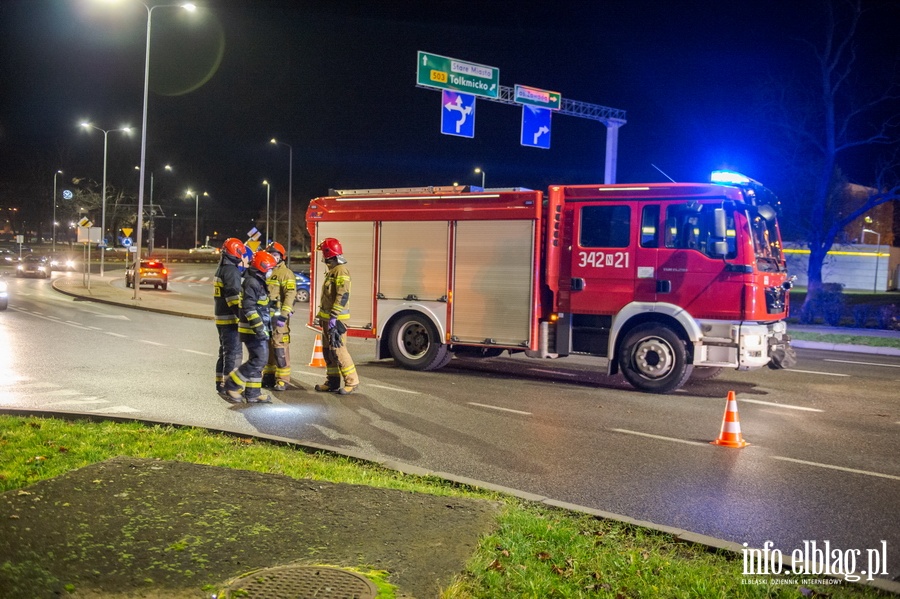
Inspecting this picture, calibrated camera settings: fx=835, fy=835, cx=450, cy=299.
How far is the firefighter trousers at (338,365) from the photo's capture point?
10789mm

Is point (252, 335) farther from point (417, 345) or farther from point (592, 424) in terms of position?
point (592, 424)

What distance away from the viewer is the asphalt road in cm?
618

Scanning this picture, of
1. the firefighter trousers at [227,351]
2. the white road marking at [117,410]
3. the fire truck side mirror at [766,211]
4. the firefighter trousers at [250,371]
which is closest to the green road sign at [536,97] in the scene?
the fire truck side mirror at [766,211]

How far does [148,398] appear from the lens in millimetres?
10188

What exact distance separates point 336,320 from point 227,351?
1.44 metres

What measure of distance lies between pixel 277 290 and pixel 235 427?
3.00 meters

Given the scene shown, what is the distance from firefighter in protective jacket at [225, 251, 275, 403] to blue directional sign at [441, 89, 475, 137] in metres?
14.9

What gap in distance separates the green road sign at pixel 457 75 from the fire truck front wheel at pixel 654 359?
46.0 feet

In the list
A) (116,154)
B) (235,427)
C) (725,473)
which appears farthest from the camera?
(116,154)

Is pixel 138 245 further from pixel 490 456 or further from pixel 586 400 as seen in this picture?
pixel 490 456

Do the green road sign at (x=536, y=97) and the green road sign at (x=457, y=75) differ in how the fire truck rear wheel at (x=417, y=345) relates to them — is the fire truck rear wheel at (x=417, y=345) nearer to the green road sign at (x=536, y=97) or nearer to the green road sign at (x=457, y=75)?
the green road sign at (x=457, y=75)

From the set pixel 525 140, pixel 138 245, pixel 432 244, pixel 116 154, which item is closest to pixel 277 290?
pixel 432 244

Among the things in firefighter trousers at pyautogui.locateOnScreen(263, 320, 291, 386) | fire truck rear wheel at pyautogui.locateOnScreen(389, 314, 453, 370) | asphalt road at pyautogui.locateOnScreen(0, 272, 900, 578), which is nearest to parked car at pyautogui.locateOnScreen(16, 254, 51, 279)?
asphalt road at pyautogui.locateOnScreen(0, 272, 900, 578)

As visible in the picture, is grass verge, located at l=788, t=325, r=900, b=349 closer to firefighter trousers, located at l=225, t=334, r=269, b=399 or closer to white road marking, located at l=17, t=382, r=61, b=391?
firefighter trousers, located at l=225, t=334, r=269, b=399
